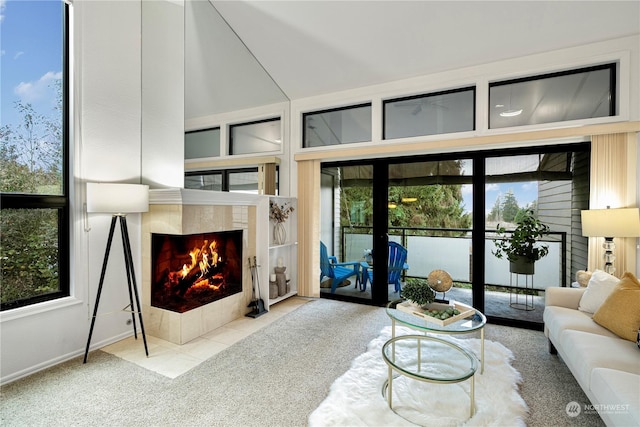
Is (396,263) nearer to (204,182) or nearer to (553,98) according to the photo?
(553,98)

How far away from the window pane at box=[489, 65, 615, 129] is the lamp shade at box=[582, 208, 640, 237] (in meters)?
1.06

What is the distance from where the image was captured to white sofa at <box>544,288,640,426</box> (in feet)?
4.82

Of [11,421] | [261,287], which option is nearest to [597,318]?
[261,287]

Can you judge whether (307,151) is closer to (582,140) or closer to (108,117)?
(108,117)

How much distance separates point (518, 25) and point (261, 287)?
3979mm

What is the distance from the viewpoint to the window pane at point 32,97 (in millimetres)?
2326

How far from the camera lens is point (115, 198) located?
8.18 feet

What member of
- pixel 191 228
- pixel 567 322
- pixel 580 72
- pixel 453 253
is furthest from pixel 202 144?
pixel 580 72

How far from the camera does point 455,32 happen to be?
3.18 metres

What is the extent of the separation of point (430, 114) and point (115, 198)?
3.51m

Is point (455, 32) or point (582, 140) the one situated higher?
point (455, 32)

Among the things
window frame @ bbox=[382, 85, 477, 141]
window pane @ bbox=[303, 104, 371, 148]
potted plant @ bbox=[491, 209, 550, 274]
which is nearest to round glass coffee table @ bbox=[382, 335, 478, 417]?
potted plant @ bbox=[491, 209, 550, 274]

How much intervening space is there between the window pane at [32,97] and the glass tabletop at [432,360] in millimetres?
3034

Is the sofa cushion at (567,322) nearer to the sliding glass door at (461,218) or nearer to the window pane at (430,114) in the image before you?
the sliding glass door at (461,218)
